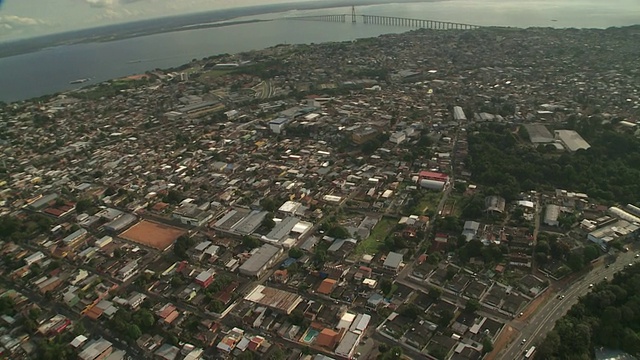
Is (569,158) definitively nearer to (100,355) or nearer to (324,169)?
(324,169)

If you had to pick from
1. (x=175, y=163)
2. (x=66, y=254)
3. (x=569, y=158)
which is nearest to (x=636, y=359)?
(x=569, y=158)

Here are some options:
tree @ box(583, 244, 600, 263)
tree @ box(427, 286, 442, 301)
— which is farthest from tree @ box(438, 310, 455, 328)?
tree @ box(583, 244, 600, 263)

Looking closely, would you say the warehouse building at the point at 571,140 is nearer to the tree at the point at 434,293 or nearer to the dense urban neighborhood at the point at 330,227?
the dense urban neighborhood at the point at 330,227

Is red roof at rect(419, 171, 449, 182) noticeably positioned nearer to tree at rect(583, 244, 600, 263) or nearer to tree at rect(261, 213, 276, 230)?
tree at rect(583, 244, 600, 263)

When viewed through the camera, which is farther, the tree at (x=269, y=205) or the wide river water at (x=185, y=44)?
the wide river water at (x=185, y=44)

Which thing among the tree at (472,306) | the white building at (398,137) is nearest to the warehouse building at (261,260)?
the tree at (472,306)

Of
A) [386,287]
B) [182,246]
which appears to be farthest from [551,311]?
[182,246]

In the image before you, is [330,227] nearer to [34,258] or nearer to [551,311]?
[551,311]
